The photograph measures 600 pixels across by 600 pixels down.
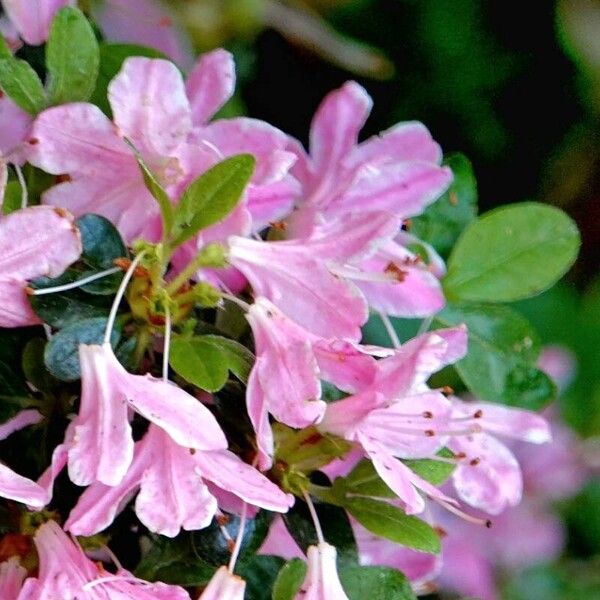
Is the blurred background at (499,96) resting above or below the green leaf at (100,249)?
below

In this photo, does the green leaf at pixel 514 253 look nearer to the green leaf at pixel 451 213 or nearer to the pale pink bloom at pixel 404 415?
the green leaf at pixel 451 213

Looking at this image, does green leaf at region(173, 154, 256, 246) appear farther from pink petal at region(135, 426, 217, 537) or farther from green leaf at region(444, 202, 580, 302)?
green leaf at region(444, 202, 580, 302)

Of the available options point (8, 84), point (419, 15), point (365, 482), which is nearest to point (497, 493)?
point (365, 482)

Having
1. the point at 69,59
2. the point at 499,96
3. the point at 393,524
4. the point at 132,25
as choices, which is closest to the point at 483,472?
the point at 393,524

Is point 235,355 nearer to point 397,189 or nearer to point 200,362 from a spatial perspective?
point 200,362

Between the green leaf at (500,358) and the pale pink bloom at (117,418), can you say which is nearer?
the pale pink bloom at (117,418)

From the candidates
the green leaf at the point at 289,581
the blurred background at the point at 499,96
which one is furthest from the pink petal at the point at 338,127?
the blurred background at the point at 499,96
